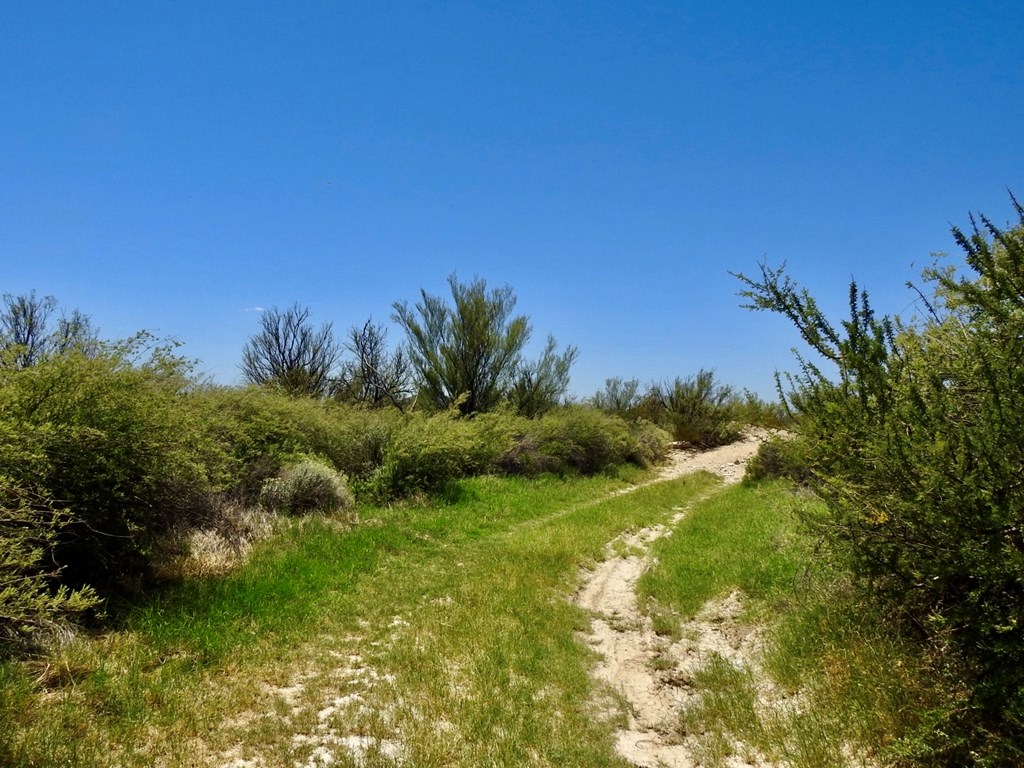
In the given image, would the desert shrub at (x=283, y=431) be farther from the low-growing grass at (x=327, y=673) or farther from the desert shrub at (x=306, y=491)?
the low-growing grass at (x=327, y=673)

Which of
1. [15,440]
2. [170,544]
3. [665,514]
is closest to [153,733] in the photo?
[15,440]

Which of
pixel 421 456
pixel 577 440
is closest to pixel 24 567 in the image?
pixel 421 456

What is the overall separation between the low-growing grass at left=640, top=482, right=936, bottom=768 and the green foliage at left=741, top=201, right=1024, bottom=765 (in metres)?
0.31

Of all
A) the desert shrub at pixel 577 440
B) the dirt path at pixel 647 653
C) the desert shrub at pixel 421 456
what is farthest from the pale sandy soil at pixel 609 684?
the desert shrub at pixel 577 440

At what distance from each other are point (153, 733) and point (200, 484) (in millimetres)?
3955

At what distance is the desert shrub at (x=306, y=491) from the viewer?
9.52 metres

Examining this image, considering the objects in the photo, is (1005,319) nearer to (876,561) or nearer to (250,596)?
(876,561)

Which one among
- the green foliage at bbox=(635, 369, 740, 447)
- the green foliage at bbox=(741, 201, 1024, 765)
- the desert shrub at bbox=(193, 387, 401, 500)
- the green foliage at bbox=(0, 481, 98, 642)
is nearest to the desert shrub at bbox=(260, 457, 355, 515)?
the desert shrub at bbox=(193, 387, 401, 500)

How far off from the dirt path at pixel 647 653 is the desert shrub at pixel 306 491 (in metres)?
5.22

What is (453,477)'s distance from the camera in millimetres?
13922

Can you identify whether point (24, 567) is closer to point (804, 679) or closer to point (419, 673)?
point (419, 673)

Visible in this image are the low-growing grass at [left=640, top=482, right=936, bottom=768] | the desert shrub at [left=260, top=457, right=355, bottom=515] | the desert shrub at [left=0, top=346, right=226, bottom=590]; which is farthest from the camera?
the desert shrub at [left=260, top=457, right=355, bottom=515]

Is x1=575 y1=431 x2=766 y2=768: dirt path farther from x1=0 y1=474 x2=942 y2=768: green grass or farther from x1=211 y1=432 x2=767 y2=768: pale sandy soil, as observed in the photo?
x1=0 y1=474 x2=942 y2=768: green grass

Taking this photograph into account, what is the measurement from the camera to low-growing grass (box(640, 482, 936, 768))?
11.0 feet
